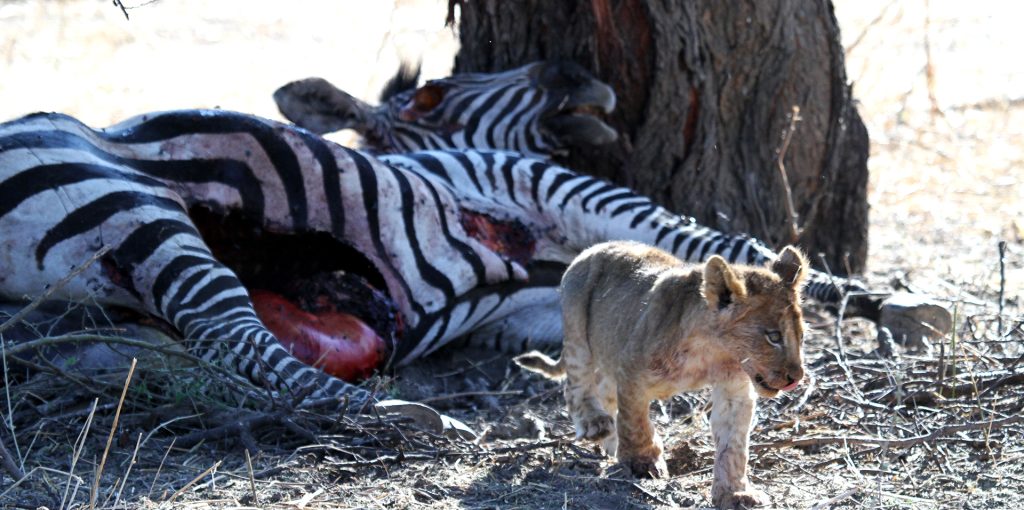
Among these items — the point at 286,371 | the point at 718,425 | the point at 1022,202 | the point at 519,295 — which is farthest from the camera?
the point at 1022,202

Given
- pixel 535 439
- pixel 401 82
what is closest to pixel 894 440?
pixel 535 439

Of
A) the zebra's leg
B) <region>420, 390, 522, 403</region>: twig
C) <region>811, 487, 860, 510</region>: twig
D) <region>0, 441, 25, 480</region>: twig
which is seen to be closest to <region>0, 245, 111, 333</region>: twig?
<region>0, 441, 25, 480</region>: twig

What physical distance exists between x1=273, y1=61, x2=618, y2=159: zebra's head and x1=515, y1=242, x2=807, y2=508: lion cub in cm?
248

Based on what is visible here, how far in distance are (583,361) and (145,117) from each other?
→ 2059mm

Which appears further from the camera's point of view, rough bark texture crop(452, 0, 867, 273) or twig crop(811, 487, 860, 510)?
rough bark texture crop(452, 0, 867, 273)

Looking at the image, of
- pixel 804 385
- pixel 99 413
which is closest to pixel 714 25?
pixel 804 385

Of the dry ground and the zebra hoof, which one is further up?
the zebra hoof

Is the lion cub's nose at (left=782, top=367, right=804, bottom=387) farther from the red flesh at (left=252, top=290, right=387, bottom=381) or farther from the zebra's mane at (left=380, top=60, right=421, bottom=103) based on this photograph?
the zebra's mane at (left=380, top=60, right=421, bottom=103)

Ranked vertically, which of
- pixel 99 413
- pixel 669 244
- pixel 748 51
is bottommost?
pixel 99 413

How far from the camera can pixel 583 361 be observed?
435 cm

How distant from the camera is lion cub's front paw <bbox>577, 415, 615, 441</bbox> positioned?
4074mm

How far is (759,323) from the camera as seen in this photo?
3.48 m

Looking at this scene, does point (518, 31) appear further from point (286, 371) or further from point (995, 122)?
point (995, 122)

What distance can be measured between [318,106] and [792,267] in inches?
139
